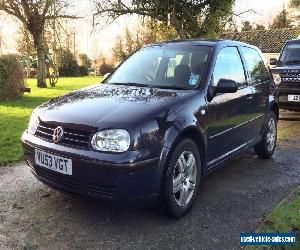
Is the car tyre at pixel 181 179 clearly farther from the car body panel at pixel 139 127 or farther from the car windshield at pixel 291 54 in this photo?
the car windshield at pixel 291 54

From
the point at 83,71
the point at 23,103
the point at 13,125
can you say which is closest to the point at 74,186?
the point at 13,125

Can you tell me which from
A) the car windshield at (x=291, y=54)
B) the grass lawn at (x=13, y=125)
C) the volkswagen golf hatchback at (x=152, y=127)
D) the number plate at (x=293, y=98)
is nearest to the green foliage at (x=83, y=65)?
the grass lawn at (x=13, y=125)

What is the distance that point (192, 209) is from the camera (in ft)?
15.0

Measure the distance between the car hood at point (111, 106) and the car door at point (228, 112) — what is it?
0.51 metres

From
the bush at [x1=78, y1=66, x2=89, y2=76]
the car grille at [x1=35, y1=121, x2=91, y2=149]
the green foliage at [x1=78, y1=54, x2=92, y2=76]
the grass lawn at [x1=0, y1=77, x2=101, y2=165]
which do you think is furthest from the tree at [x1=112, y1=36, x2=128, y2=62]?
the car grille at [x1=35, y1=121, x2=91, y2=149]

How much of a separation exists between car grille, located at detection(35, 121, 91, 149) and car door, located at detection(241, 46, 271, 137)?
272cm

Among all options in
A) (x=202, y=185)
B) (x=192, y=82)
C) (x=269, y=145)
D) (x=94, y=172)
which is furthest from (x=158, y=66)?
(x=269, y=145)

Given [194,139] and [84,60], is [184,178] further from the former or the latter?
[84,60]

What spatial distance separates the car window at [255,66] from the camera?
598 centimetres

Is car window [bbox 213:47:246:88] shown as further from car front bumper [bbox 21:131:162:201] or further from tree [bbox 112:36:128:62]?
tree [bbox 112:36:128:62]

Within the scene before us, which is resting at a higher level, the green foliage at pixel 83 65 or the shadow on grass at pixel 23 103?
the green foliage at pixel 83 65

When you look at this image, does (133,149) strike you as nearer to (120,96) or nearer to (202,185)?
(120,96)

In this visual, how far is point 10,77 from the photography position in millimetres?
14141

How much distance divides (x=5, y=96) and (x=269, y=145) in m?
10.0
